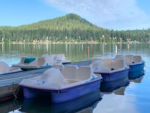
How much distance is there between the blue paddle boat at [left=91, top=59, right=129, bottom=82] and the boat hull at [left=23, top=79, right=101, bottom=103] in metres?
2.35

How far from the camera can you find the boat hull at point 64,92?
9.22 metres

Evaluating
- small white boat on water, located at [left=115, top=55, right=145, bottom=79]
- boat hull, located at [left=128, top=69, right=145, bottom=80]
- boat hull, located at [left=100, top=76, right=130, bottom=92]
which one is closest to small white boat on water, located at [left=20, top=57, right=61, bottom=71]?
boat hull, located at [left=100, top=76, right=130, bottom=92]

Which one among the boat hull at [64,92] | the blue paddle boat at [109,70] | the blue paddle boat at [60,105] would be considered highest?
the blue paddle boat at [109,70]

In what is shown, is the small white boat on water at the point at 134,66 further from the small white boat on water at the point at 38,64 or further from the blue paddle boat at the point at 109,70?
the small white boat on water at the point at 38,64

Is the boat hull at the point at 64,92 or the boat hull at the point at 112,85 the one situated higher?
the boat hull at the point at 64,92

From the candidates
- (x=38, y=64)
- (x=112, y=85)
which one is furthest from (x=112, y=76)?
(x=38, y=64)

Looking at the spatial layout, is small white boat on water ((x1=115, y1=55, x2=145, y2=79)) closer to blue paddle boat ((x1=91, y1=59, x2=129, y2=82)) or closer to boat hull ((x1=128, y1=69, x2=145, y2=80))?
boat hull ((x1=128, y1=69, x2=145, y2=80))

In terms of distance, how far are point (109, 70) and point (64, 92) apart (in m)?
5.32

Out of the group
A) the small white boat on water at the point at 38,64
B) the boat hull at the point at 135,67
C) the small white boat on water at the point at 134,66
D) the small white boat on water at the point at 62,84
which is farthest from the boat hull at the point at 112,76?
the small white boat on water at the point at 38,64

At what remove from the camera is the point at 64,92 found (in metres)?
9.25

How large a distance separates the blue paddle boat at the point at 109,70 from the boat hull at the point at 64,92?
2.35 m

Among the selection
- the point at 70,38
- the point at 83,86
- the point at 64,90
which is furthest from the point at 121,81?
the point at 70,38

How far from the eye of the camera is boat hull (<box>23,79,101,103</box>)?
30.2 feet

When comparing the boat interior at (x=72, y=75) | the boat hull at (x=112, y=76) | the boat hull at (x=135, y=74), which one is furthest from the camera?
the boat hull at (x=135, y=74)
